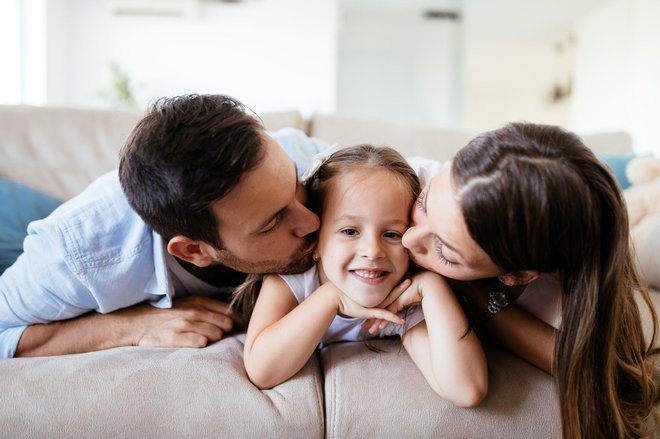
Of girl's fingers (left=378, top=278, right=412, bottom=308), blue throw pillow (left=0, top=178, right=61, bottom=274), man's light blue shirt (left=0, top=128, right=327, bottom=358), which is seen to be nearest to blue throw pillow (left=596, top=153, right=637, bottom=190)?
girl's fingers (left=378, top=278, right=412, bottom=308)

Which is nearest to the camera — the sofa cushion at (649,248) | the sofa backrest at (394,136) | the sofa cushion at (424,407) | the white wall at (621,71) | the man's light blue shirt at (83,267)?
Answer: the sofa cushion at (424,407)

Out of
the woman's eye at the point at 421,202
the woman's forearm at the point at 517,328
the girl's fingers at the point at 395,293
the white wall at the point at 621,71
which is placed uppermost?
the white wall at the point at 621,71

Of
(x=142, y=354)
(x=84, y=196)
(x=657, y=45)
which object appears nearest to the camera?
(x=142, y=354)

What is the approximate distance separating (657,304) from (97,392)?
1.36 metres

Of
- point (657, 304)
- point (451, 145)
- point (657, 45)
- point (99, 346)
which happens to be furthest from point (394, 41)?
point (99, 346)

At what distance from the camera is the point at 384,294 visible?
3.17 feet

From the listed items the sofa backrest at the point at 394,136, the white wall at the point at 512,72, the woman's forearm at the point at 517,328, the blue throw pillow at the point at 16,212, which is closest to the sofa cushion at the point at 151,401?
the woman's forearm at the point at 517,328

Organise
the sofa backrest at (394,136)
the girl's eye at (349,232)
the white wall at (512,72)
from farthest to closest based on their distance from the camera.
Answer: the white wall at (512,72) → the sofa backrest at (394,136) → the girl's eye at (349,232)

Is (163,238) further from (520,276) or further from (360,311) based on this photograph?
(520,276)

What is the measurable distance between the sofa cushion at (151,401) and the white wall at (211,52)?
3.70 meters

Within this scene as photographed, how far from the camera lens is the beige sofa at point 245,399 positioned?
0.86 m

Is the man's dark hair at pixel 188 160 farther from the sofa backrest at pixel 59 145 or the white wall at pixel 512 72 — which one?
the white wall at pixel 512 72

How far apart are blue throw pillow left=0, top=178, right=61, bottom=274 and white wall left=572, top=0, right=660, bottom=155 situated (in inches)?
180

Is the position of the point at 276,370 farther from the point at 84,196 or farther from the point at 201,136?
the point at 84,196
